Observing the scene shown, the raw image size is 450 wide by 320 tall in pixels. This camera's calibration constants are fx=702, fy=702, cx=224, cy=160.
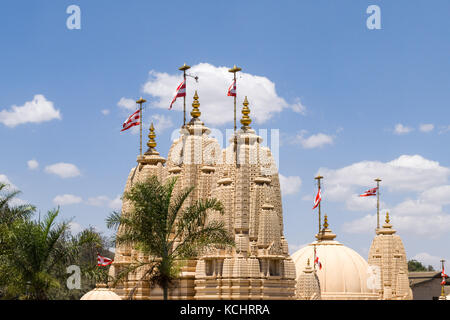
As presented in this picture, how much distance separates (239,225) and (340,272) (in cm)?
1554

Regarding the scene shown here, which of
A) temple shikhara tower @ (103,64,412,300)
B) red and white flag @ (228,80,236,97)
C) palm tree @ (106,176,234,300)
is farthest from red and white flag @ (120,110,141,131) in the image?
palm tree @ (106,176,234,300)

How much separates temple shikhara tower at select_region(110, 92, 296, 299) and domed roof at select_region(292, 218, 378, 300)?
38.7ft

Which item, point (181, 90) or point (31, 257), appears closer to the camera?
point (31, 257)

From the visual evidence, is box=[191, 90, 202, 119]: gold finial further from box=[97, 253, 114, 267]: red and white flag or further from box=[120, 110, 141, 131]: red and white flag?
box=[97, 253, 114, 267]: red and white flag

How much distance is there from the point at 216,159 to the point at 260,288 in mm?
9050

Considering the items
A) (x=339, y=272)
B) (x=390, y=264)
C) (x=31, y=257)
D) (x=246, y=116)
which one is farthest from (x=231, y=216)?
(x=390, y=264)

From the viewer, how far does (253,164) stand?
40.0 meters

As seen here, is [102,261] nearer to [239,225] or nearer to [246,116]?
[239,225]

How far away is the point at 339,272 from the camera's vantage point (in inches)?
2007

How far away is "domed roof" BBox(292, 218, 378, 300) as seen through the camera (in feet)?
165

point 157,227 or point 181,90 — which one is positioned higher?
point 181,90

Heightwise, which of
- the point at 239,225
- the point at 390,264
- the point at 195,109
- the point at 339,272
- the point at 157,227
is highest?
the point at 195,109
